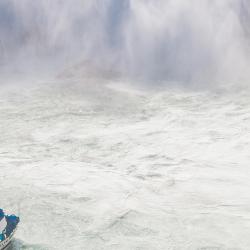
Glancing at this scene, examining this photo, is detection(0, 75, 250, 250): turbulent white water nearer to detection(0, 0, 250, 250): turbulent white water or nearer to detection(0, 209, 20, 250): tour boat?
detection(0, 0, 250, 250): turbulent white water

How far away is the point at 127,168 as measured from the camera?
15.3m

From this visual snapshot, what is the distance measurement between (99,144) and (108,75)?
906cm

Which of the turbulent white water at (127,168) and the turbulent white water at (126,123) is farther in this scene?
the turbulent white water at (126,123)

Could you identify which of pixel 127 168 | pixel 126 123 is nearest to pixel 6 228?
pixel 127 168

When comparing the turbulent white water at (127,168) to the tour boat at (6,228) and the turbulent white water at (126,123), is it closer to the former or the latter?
the turbulent white water at (126,123)

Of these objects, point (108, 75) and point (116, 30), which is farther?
point (116, 30)

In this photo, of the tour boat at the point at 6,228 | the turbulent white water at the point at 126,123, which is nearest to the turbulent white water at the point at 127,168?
the turbulent white water at the point at 126,123

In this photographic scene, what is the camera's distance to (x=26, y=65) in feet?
92.7

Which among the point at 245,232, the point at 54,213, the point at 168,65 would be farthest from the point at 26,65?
the point at 245,232

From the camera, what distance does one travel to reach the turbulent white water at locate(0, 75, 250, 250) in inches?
473

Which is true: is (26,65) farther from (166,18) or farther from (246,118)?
(246,118)

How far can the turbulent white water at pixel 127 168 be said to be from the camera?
473 inches

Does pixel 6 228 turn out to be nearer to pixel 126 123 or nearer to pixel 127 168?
pixel 127 168

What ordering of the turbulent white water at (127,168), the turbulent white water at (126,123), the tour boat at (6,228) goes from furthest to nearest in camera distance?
1. the turbulent white water at (126,123)
2. the turbulent white water at (127,168)
3. the tour boat at (6,228)
